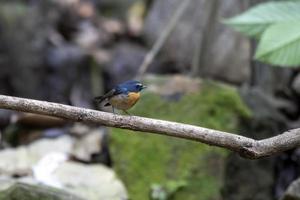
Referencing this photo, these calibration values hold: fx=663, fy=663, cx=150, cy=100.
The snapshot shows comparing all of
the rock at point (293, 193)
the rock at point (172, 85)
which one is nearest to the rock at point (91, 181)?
the rock at point (172, 85)

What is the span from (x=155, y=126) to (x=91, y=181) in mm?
1865

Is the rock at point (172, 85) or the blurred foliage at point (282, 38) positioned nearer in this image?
the blurred foliage at point (282, 38)

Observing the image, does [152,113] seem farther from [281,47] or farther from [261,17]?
[281,47]

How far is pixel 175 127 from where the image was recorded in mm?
2697

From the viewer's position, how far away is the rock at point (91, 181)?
4.25m

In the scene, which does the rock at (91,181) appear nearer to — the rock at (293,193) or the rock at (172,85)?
the rock at (172,85)

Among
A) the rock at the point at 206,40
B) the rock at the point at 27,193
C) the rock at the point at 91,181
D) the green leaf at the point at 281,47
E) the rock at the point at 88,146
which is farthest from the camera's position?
the rock at the point at 206,40

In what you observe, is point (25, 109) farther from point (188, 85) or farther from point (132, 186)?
point (188, 85)

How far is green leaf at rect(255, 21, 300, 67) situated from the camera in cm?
391

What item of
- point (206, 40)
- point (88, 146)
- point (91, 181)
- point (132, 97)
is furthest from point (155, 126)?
point (206, 40)

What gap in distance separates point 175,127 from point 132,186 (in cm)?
195

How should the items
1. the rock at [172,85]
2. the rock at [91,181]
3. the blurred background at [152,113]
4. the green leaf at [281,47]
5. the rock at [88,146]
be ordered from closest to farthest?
the green leaf at [281,47]
the rock at [91,181]
the blurred background at [152,113]
the rock at [88,146]
the rock at [172,85]

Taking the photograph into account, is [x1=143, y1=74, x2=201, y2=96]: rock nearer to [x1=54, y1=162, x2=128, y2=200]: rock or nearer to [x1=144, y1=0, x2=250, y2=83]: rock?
[x1=144, y1=0, x2=250, y2=83]: rock

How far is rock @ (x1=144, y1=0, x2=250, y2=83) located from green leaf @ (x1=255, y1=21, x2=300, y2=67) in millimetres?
1811
